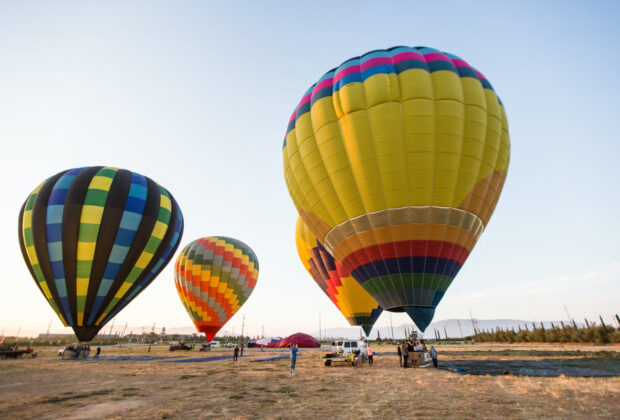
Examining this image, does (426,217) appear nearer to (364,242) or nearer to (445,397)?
(364,242)

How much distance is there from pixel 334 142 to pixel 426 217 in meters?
4.89

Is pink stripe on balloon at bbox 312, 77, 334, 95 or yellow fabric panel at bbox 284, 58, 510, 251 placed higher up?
pink stripe on balloon at bbox 312, 77, 334, 95

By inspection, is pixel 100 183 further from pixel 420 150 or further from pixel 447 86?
pixel 447 86

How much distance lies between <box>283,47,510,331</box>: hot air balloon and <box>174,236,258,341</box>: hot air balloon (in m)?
18.9

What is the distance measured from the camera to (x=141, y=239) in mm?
18062

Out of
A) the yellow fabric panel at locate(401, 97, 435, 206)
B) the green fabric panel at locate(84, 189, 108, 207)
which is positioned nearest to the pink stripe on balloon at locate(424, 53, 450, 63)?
the yellow fabric panel at locate(401, 97, 435, 206)

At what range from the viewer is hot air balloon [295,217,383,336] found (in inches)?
821

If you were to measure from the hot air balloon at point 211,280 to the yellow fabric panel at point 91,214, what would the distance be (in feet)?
40.7

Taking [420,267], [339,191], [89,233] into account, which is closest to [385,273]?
[420,267]

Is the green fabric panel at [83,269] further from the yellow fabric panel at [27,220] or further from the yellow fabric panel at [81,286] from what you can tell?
the yellow fabric panel at [27,220]

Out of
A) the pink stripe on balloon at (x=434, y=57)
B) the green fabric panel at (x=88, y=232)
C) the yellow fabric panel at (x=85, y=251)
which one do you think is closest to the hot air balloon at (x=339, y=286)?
the pink stripe on balloon at (x=434, y=57)

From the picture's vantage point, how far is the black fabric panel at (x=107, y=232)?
16172mm

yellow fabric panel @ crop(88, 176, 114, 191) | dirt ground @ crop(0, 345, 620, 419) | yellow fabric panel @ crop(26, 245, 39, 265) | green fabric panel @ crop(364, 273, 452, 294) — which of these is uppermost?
yellow fabric panel @ crop(88, 176, 114, 191)

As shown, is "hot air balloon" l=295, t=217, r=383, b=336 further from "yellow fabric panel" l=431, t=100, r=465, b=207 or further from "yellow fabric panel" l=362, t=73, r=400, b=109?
"yellow fabric panel" l=362, t=73, r=400, b=109
